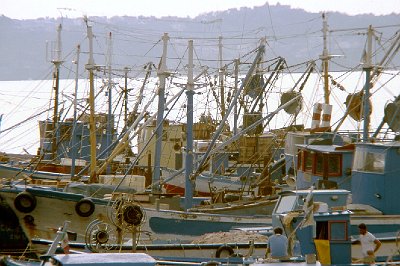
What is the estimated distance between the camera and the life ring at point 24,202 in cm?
2995

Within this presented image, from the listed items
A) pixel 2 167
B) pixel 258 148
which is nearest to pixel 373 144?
pixel 258 148

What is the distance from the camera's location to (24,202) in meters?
30.0

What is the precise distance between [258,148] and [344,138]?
9117mm

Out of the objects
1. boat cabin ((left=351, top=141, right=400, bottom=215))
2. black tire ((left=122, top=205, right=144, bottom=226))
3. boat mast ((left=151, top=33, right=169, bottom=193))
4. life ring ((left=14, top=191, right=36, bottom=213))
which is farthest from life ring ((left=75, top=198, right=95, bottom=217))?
boat cabin ((left=351, top=141, right=400, bottom=215))

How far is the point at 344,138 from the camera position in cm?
3556

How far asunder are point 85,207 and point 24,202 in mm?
1874

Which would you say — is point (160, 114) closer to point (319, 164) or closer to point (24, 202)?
point (24, 202)

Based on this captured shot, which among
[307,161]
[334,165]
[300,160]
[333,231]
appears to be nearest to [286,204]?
[334,165]

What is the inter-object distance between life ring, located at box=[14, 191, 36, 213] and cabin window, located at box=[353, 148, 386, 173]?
994 cm

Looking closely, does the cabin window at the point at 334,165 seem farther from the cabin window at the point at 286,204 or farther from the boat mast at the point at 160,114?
the boat mast at the point at 160,114

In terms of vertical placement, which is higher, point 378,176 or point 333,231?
point 378,176

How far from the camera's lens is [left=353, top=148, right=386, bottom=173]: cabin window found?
2698 centimetres

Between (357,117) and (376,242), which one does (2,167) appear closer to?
(357,117)

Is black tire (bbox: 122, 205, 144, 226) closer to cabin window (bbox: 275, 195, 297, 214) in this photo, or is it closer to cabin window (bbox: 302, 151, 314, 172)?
cabin window (bbox: 275, 195, 297, 214)
